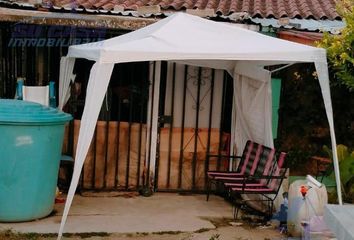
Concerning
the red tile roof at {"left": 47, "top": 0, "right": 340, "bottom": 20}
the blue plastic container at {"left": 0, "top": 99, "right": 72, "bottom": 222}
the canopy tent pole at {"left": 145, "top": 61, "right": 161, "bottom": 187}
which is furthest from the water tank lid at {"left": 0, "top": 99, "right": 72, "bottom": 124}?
the red tile roof at {"left": 47, "top": 0, "right": 340, "bottom": 20}

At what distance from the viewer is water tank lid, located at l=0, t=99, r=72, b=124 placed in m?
6.49

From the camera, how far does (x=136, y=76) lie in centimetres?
864

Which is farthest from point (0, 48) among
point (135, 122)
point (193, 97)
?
point (193, 97)

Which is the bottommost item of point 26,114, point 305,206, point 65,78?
point 305,206

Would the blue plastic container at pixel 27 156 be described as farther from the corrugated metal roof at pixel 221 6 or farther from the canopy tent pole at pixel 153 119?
the corrugated metal roof at pixel 221 6

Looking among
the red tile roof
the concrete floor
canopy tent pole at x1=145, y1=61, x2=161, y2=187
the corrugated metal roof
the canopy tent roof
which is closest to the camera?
the canopy tent roof

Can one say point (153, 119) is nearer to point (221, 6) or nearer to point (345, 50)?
point (221, 6)

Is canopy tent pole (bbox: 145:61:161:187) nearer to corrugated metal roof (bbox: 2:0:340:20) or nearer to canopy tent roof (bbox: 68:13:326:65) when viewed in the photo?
corrugated metal roof (bbox: 2:0:340:20)

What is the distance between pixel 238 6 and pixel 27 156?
4674 millimetres

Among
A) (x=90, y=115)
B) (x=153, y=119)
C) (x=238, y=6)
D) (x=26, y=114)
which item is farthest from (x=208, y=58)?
(x=238, y=6)

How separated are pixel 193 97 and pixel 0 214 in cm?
337

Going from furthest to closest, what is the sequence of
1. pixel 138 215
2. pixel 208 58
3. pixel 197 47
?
pixel 138 215
pixel 197 47
pixel 208 58

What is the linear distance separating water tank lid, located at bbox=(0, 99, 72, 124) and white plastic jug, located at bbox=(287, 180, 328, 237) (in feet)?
9.62

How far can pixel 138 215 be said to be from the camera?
7457 mm
